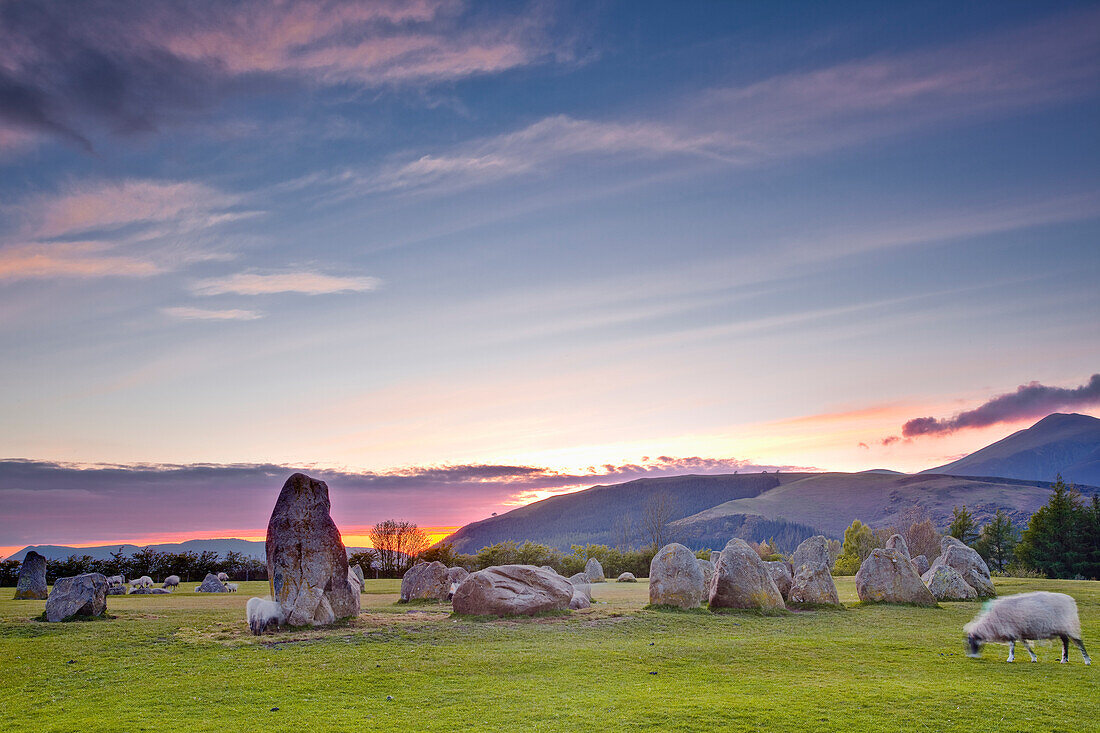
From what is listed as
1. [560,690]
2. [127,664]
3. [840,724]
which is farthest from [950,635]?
[127,664]

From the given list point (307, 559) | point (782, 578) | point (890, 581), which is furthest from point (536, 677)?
Answer: point (890, 581)

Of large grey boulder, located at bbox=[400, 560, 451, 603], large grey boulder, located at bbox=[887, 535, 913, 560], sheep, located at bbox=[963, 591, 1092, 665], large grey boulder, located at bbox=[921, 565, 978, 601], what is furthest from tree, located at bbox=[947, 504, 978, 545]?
sheep, located at bbox=[963, 591, 1092, 665]

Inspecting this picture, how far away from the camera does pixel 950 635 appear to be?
66.5 feet

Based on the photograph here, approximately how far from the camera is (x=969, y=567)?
31906 mm

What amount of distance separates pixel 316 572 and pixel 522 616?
694 cm

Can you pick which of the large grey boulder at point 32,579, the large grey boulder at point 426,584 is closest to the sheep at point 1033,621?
the large grey boulder at point 426,584

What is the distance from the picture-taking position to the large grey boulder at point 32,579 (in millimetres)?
35219

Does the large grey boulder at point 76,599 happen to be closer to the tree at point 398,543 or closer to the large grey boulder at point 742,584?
the large grey boulder at point 742,584

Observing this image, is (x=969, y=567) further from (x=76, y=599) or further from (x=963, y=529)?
(x=963, y=529)

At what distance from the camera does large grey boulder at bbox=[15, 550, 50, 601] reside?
35.2m

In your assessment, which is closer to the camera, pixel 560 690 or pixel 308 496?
pixel 560 690

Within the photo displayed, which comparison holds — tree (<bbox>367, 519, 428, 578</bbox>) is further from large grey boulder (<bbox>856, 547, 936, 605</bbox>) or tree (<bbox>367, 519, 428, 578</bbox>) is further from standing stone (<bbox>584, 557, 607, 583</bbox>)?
large grey boulder (<bbox>856, 547, 936, 605</bbox>)

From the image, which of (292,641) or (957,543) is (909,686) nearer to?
(292,641)

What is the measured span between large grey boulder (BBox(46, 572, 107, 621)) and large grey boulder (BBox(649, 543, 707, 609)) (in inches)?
771
